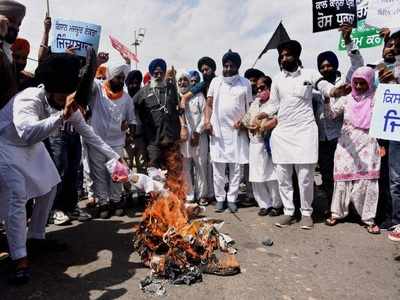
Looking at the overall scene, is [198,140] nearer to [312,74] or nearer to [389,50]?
[312,74]

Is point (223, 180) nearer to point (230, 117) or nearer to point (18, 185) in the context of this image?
point (230, 117)

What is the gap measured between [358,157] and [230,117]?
6.87 feet

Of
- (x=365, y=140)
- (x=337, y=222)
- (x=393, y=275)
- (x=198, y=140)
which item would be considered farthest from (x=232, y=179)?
(x=393, y=275)

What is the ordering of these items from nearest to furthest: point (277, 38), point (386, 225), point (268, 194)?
point (386, 225)
point (268, 194)
point (277, 38)

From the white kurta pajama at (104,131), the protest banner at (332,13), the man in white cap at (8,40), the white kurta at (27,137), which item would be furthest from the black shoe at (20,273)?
the protest banner at (332,13)

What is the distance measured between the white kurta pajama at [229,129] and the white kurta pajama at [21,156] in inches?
120

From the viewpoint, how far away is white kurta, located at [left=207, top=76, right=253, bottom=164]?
6305 mm

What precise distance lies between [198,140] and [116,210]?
1.86 m

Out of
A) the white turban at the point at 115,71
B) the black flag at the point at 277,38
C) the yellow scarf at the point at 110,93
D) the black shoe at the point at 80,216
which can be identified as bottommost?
the black shoe at the point at 80,216

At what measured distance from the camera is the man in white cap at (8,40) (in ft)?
12.7

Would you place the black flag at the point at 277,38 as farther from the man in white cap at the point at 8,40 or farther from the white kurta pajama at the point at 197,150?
the man in white cap at the point at 8,40

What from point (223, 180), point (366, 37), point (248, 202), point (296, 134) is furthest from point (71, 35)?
point (366, 37)

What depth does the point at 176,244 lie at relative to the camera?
3959mm

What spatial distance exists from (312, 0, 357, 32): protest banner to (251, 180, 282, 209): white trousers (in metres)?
2.57
